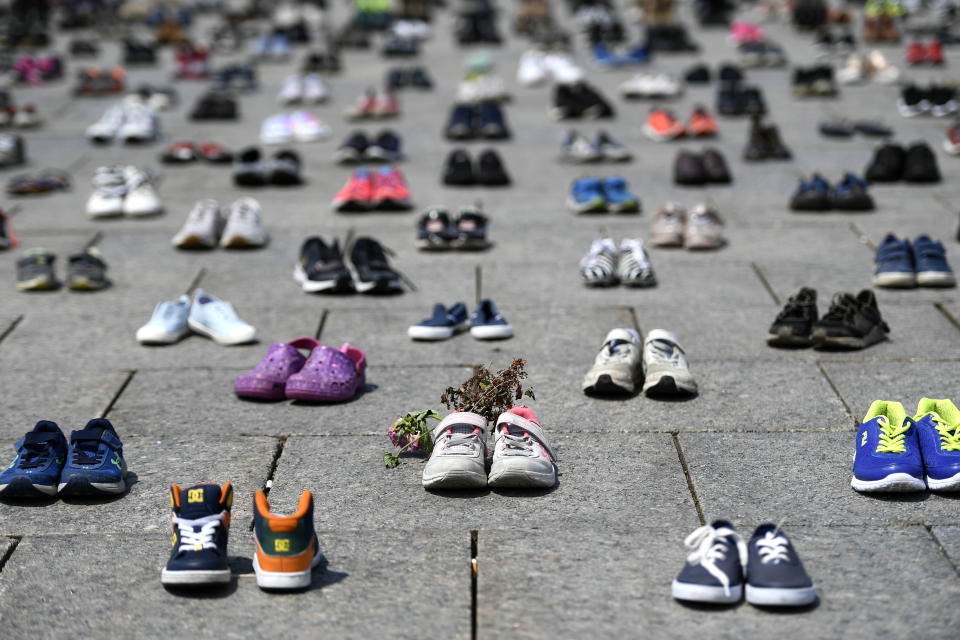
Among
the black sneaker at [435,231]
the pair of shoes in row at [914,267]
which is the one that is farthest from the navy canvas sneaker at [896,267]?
the black sneaker at [435,231]

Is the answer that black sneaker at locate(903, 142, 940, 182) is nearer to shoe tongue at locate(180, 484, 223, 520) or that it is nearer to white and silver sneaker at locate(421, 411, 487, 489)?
white and silver sneaker at locate(421, 411, 487, 489)

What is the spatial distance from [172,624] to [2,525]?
105 centimetres

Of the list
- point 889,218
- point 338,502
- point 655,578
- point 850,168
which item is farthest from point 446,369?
point 850,168

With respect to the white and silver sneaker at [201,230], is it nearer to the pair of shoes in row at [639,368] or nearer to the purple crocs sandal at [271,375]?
the purple crocs sandal at [271,375]

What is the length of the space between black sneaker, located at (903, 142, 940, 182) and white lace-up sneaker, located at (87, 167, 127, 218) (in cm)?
587

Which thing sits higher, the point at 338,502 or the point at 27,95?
the point at 338,502

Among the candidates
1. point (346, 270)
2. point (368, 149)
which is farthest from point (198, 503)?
point (368, 149)

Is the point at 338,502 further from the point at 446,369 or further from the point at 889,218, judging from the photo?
the point at 889,218

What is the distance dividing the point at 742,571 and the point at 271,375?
2.52 m

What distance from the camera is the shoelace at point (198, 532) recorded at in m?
4.12

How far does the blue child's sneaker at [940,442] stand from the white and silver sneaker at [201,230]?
477cm

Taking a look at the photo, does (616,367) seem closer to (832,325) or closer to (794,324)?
(794,324)

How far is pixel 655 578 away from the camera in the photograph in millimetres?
4172

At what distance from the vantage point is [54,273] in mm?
7402
